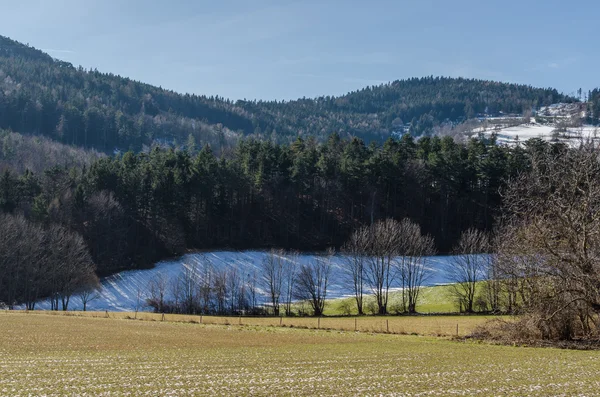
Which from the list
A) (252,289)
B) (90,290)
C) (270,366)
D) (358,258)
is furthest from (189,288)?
(270,366)

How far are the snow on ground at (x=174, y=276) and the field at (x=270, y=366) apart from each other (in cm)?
3724

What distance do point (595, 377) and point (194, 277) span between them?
2430 inches

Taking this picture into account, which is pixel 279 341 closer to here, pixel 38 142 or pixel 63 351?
pixel 63 351

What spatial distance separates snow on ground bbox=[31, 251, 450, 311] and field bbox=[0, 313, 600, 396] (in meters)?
37.2

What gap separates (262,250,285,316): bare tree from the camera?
238 feet

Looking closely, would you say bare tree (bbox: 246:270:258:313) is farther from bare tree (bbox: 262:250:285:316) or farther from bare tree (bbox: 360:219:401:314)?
bare tree (bbox: 360:219:401:314)

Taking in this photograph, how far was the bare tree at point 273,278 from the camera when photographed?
7244cm

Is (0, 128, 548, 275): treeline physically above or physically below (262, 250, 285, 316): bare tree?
above

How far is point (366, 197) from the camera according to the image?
104250 mm

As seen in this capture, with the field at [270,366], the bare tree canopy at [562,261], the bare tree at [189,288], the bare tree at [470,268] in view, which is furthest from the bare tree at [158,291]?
the bare tree canopy at [562,261]

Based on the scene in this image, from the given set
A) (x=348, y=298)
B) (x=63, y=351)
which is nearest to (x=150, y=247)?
(x=348, y=298)

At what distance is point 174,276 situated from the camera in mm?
81938

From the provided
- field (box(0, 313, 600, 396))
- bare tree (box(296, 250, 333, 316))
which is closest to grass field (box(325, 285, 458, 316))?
bare tree (box(296, 250, 333, 316))

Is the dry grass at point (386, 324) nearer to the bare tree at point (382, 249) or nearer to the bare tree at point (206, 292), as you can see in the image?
the bare tree at point (382, 249)
